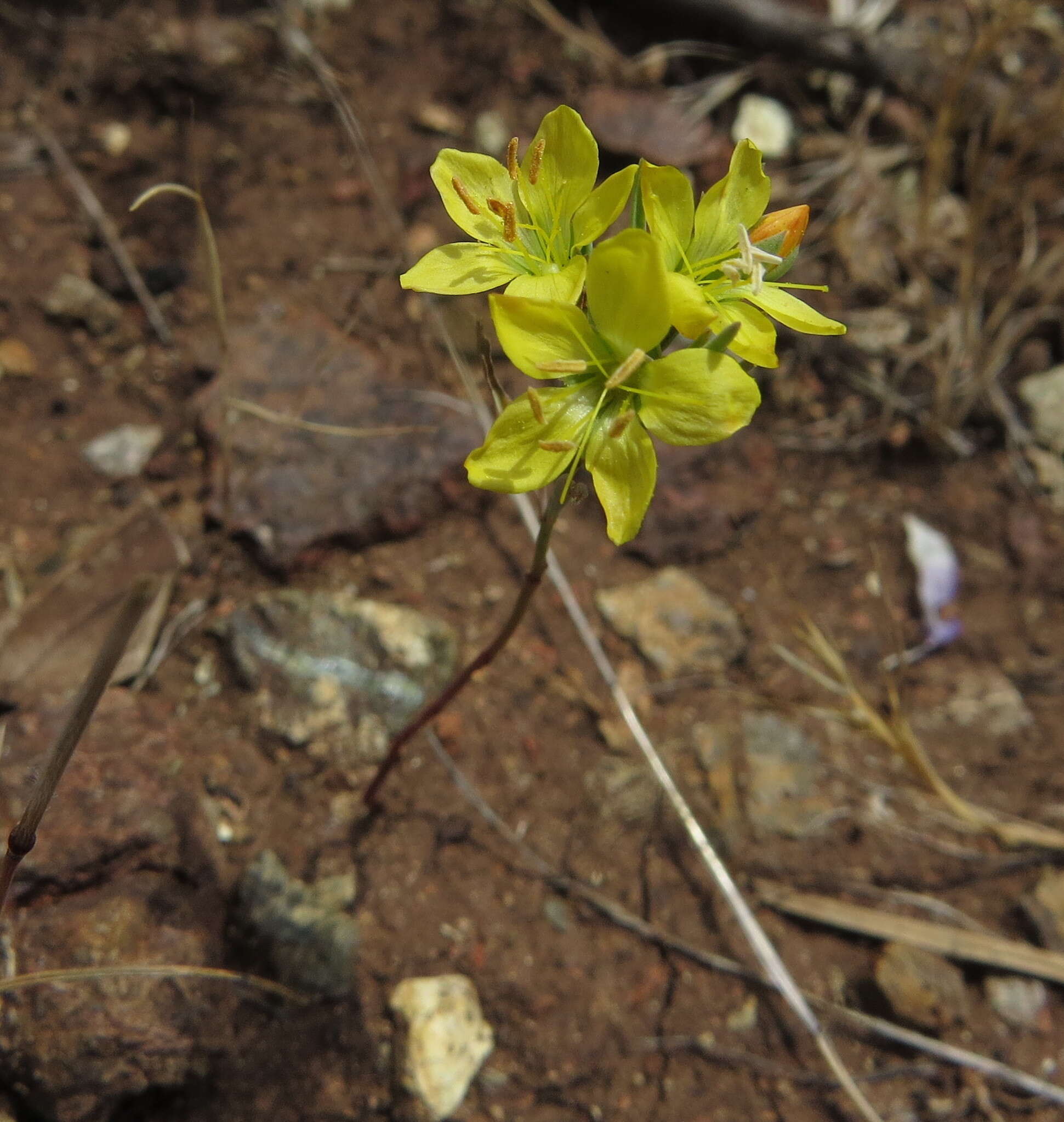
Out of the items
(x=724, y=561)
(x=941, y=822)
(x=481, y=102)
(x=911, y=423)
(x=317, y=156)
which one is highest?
(x=481, y=102)

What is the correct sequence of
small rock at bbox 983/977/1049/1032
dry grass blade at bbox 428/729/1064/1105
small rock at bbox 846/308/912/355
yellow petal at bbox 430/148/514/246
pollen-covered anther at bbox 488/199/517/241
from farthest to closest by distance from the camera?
small rock at bbox 846/308/912/355 < small rock at bbox 983/977/1049/1032 < dry grass blade at bbox 428/729/1064/1105 < yellow petal at bbox 430/148/514/246 < pollen-covered anther at bbox 488/199/517/241

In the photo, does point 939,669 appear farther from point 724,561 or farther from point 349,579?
point 349,579

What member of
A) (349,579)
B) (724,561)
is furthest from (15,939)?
(724,561)

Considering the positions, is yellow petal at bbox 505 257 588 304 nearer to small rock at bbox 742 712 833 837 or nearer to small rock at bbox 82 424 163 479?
small rock at bbox 742 712 833 837

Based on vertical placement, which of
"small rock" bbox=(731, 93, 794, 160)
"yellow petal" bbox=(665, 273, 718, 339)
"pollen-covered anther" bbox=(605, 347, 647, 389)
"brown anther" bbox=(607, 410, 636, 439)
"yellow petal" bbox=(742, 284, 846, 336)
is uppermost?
"yellow petal" bbox=(665, 273, 718, 339)

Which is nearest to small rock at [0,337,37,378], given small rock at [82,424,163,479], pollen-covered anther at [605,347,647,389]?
small rock at [82,424,163,479]

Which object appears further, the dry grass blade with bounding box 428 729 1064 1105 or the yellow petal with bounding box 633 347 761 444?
the dry grass blade with bounding box 428 729 1064 1105

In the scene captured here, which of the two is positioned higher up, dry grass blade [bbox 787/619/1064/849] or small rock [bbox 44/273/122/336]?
Answer: small rock [bbox 44/273/122/336]
